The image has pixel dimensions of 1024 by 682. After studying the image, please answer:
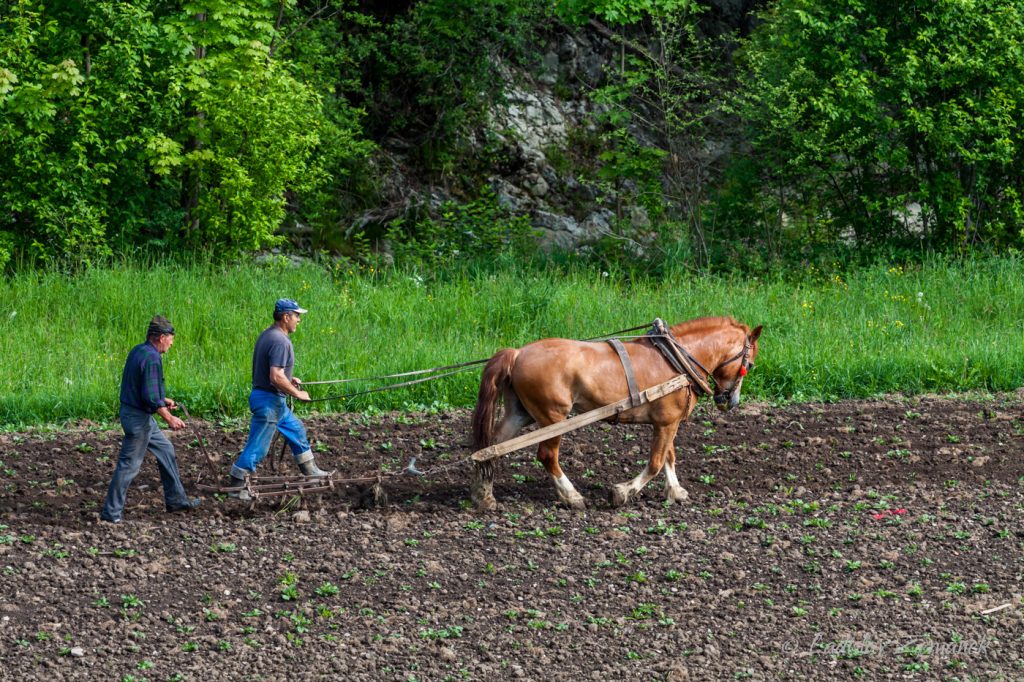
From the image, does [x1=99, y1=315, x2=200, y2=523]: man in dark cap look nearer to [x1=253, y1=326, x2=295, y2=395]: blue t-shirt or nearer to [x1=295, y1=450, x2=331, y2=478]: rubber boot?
[x1=253, y1=326, x2=295, y2=395]: blue t-shirt

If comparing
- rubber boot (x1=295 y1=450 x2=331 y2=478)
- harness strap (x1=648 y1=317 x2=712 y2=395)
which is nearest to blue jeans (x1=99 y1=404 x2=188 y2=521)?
rubber boot (x1=295 y1=450 x2=331 y2=478)

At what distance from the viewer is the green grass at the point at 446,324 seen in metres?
12.5

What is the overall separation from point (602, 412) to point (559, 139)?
13.8 meters

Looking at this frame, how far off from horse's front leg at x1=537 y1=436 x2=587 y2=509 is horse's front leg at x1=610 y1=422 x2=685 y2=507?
0.26 meters

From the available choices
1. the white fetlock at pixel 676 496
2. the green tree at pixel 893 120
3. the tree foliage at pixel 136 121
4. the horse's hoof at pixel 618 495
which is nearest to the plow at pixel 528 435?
the horse's hoof at pixel 618 495

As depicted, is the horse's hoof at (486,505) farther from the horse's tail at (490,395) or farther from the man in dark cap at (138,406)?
the man in dark cap at (138,406)

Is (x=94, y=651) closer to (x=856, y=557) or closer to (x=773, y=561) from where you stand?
(x=773, y=561)

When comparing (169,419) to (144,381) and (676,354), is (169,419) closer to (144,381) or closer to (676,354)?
(144,381)

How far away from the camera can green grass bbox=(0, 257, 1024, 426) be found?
41.0 feet

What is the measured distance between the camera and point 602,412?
348 inches

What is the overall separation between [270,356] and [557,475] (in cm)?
227

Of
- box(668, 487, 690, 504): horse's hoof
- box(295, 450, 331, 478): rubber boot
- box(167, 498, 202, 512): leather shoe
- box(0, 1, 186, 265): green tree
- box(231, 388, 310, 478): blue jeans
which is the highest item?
box(0, 1, 186, 265): green tree

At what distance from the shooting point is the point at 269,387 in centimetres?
895

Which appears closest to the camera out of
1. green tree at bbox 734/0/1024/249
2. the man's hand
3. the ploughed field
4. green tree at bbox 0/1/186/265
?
the ploughed field
